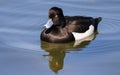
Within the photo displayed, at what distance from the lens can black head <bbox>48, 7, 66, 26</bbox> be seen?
32.0 ft

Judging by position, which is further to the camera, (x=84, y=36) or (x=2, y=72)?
(x=84, y=36)

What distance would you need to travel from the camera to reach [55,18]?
992cm

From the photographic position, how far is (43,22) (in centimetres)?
1101

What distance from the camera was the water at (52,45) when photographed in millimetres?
8516

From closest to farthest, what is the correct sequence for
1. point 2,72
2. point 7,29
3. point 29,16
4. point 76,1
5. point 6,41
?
1. point 2,72
2. point 6,41
3. point 7,29
4. point 29,16
5. point 76,1

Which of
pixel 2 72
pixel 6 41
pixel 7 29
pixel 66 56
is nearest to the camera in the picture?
pixel 2 72

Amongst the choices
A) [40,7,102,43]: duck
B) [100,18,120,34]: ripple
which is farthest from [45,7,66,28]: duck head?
[100,18,120,34]: ripple

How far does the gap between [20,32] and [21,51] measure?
111 centimetres

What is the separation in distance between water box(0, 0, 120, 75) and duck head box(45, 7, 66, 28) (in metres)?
0.49

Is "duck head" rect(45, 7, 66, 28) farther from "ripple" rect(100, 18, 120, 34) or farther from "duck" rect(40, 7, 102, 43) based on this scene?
"ripple" rect(100, 18, 120, 34)

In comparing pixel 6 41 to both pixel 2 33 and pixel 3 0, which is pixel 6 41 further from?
pixel 3 0

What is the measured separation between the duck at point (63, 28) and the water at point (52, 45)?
0.16 metres

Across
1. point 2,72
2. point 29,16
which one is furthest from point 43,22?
point 2,72

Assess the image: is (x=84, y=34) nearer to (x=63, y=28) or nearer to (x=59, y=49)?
(x=63, y=28)
